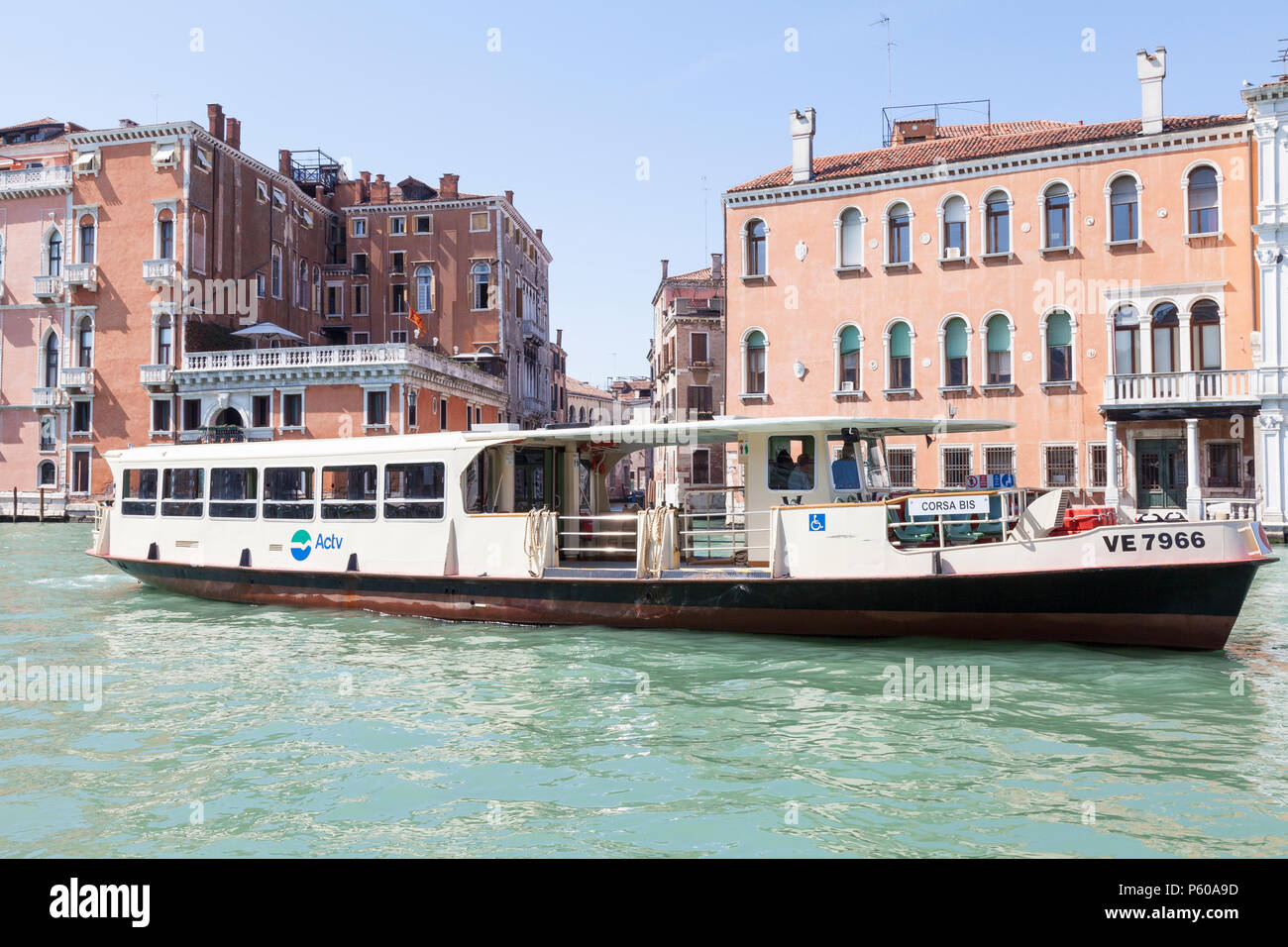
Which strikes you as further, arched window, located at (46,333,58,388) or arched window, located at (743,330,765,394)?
arched window, located at (46,333,58,388)

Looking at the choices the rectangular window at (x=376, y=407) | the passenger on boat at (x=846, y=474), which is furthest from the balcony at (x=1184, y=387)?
the rectangular window at (x=376, y=407)

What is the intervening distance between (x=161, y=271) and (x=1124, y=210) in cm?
3482

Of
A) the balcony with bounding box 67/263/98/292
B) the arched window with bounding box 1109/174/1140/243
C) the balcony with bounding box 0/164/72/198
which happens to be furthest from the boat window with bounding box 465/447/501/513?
the balcony with bounding box 0/164/72/198

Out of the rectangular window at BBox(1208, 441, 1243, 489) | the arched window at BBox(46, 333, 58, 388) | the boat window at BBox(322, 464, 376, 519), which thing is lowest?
the boat window at BBox(322, 464, 376, 519)

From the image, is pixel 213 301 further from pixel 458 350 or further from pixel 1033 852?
pixel 1033 852

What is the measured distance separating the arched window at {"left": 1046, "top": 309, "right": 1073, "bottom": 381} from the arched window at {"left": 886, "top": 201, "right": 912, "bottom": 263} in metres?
4.35

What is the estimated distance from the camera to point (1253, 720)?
291 inches

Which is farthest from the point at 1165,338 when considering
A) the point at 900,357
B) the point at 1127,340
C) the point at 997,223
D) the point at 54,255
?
the point at 54,255

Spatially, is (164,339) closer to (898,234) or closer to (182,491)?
(182,491)

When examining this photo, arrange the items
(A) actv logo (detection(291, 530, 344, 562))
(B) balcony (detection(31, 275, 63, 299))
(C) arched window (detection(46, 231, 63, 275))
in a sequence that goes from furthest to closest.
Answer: (C) arched window (detection(46, 231, 63, 275)) < (B) balcony (detection(31, 275, 63, 299)) < (A) actv logo (detection(291, 530, 344, 562))

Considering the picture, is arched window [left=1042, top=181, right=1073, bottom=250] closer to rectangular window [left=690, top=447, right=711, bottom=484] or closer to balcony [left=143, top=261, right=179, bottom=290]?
rectangular window [left=690, top=447, right=711, bottom=484]

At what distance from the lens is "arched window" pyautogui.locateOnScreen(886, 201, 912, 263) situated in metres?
27.5
